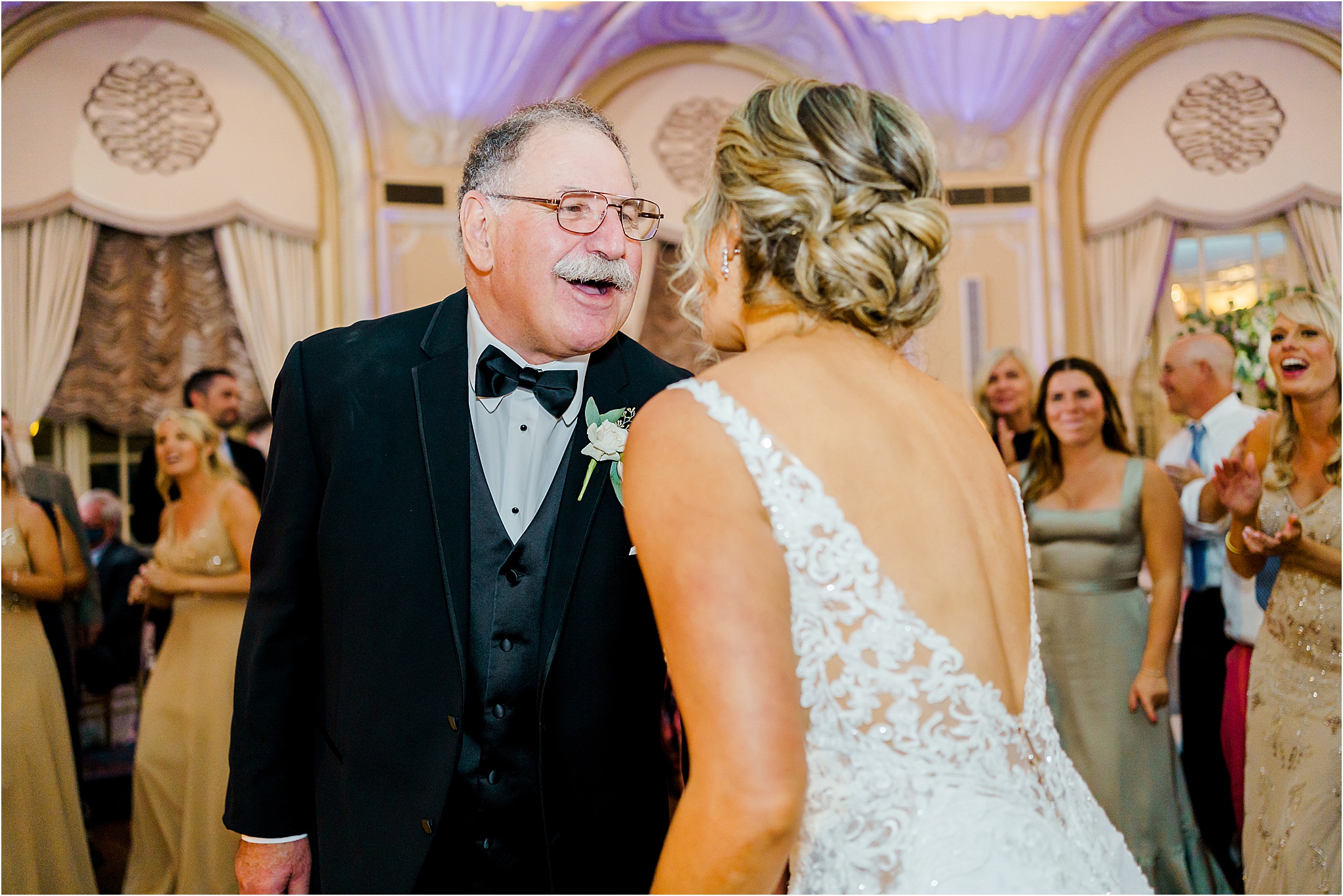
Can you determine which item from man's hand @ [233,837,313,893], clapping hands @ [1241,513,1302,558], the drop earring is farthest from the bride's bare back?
clapping hands @ [1241,513,1302,558]

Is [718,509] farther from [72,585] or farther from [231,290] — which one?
[231,290]

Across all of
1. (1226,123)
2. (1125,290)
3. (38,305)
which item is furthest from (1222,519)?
(38,305)

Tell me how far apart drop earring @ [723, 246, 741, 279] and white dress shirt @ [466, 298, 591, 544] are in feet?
2.28

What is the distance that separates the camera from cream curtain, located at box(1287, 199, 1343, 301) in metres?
6.89

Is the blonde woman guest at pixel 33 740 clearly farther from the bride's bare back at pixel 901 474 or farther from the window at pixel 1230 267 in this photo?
the window at pixel 1230 267

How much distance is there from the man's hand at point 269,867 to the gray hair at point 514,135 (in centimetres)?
127

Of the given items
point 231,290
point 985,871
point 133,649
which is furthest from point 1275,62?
point 133,649

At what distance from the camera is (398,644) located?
5.88 ft

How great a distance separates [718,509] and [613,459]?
72 cm

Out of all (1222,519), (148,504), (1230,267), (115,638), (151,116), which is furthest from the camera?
(1230,267)

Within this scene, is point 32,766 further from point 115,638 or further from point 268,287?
point 268,287

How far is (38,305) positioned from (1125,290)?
23.1 feet

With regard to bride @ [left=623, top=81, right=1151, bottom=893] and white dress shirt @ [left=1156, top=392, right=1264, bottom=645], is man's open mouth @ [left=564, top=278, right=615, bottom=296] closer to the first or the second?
bride @ [left=623, top=81, right=1151, bottom=893]

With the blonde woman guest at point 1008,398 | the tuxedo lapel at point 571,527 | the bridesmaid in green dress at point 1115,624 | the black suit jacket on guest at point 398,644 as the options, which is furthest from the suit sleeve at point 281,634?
the blonde woman guest at point 1008,398
